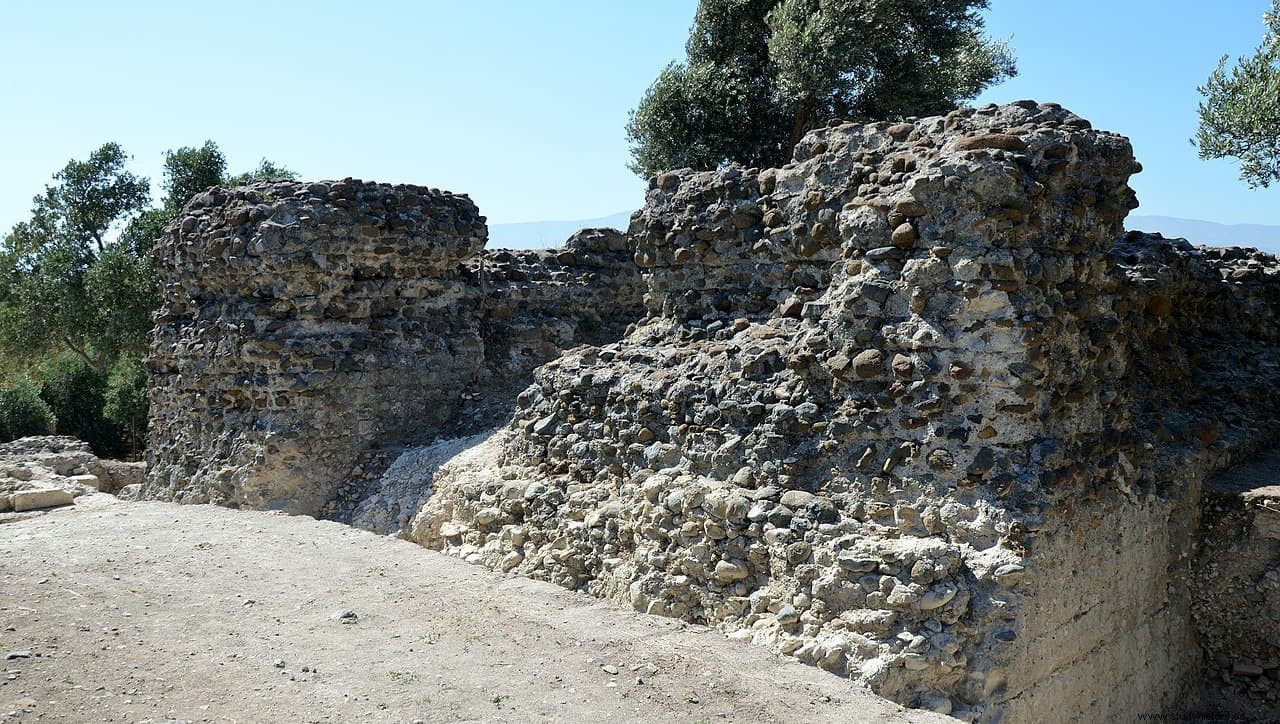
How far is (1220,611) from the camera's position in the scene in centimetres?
684

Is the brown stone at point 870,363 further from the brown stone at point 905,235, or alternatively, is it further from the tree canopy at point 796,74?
the tree canopy at point 796,74

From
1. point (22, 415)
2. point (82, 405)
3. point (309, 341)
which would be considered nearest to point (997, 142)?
point (309, 341)

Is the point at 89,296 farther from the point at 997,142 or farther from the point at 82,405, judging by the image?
the point at 997,142

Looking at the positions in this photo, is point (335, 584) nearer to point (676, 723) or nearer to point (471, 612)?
point (471, 612)

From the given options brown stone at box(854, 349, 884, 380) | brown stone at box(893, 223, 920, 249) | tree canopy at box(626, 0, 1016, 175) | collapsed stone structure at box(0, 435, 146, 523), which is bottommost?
collapsed stone structure at box(0, 435, 146, 523)

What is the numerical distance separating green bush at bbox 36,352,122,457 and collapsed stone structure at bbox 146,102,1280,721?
13.8 meters

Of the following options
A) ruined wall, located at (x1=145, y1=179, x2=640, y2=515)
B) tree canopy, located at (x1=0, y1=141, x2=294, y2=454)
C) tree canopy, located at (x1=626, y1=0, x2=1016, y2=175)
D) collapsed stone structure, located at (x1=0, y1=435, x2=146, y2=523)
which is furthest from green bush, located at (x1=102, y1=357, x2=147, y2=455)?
tree canopy, located at (x1=626, y1=0, x2=1016, y2=175)

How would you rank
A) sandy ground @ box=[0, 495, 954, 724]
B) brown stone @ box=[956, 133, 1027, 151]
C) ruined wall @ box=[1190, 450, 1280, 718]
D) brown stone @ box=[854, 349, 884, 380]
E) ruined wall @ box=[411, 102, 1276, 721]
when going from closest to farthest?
sandy ground @ box=[0, 495, 954, 724], ruined wall @ box=[411, 102, 1276, 721], brown stone @ box=[956, 133, 1027, 151], brown stone @ box=[854, 349, 884, 380], ruined wall @ box=[1190, 450, 1280, 718]

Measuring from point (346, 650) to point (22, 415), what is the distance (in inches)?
694

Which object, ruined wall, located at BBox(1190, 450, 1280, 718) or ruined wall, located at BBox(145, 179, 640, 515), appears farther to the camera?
ruined wall, located at BBox(145, 179, 640, 515)

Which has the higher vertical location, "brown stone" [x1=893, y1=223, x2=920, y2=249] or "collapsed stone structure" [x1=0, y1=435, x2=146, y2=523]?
"brown stone" [x1=893, y1=223, x2=920, y2=249]

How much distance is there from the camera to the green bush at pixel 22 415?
1950 cm

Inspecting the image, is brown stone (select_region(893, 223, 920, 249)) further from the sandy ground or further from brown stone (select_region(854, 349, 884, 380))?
the sandy ground

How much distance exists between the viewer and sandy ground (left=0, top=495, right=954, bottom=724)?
4988 millimetres
